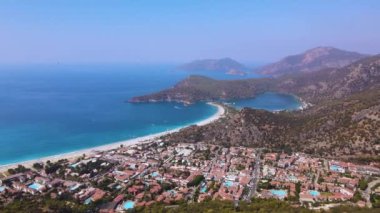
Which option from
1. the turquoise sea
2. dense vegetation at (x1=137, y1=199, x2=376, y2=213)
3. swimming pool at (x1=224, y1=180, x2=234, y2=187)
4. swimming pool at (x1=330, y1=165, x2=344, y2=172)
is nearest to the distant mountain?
the turquoise sea

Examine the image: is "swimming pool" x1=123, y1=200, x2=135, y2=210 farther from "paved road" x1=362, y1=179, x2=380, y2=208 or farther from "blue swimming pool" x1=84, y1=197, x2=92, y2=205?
"paved road" x1=362, y1=179, x2=380, y2=208

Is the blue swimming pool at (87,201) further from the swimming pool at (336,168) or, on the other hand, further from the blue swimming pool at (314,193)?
the swimming pool at (336,168)

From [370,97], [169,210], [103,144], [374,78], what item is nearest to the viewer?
[169,210]

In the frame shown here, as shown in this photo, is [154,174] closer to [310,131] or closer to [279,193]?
[279,193]

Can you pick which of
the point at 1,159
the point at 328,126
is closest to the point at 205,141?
the point at 328,126

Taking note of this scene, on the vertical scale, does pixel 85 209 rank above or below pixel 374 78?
below

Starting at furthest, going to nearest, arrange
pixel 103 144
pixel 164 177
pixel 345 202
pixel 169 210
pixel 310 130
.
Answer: pixel 103 144 → pixel 310 130 → pixel 164 177 → pixel 345 202 → pixel 169 210

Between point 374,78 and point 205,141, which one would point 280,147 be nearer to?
point 205,141

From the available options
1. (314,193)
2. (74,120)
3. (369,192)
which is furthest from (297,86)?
(314,193)
